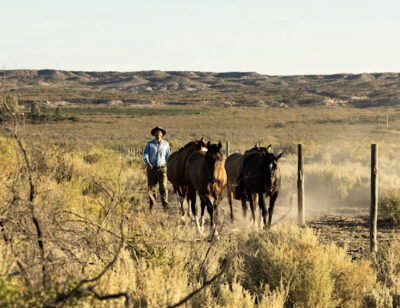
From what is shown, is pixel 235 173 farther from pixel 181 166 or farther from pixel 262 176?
pixel 262 176

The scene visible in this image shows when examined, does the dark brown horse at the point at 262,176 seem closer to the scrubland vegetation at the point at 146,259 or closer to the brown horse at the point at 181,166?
the scrubland vegetation at the point at 146,259

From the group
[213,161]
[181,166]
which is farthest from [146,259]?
[181,166]

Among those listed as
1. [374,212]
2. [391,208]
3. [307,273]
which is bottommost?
[391,208]

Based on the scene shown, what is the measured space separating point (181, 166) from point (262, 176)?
6.74 ft

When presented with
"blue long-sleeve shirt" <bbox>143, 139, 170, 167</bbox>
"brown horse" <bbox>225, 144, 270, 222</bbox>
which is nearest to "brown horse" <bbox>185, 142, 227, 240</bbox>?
"blue long-sleeve shirt" <bbox>143, 139, 170, 167</bbox>

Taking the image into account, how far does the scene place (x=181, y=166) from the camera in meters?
12.5

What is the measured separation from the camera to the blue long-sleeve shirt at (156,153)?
12.7m

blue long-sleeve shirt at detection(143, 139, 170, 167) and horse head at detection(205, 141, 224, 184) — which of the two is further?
blue long-sleeve shirt at detection(143, 139, 170, 167)

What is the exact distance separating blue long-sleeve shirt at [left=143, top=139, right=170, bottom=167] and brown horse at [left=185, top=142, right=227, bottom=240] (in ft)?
3.13

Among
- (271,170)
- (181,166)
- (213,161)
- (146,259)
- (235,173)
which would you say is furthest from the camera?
(235,173)

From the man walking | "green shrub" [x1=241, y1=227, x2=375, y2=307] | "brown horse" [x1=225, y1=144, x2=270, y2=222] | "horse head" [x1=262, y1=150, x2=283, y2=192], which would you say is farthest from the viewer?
the man walking

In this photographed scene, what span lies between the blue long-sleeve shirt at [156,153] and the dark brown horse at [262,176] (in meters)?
1.93

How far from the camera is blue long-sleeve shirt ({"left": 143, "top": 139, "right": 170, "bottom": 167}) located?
1266cm

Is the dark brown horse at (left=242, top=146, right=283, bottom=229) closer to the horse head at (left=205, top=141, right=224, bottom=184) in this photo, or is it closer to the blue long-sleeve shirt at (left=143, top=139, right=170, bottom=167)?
the horse head at (left=205, top=141, right=224, bottom=184)
